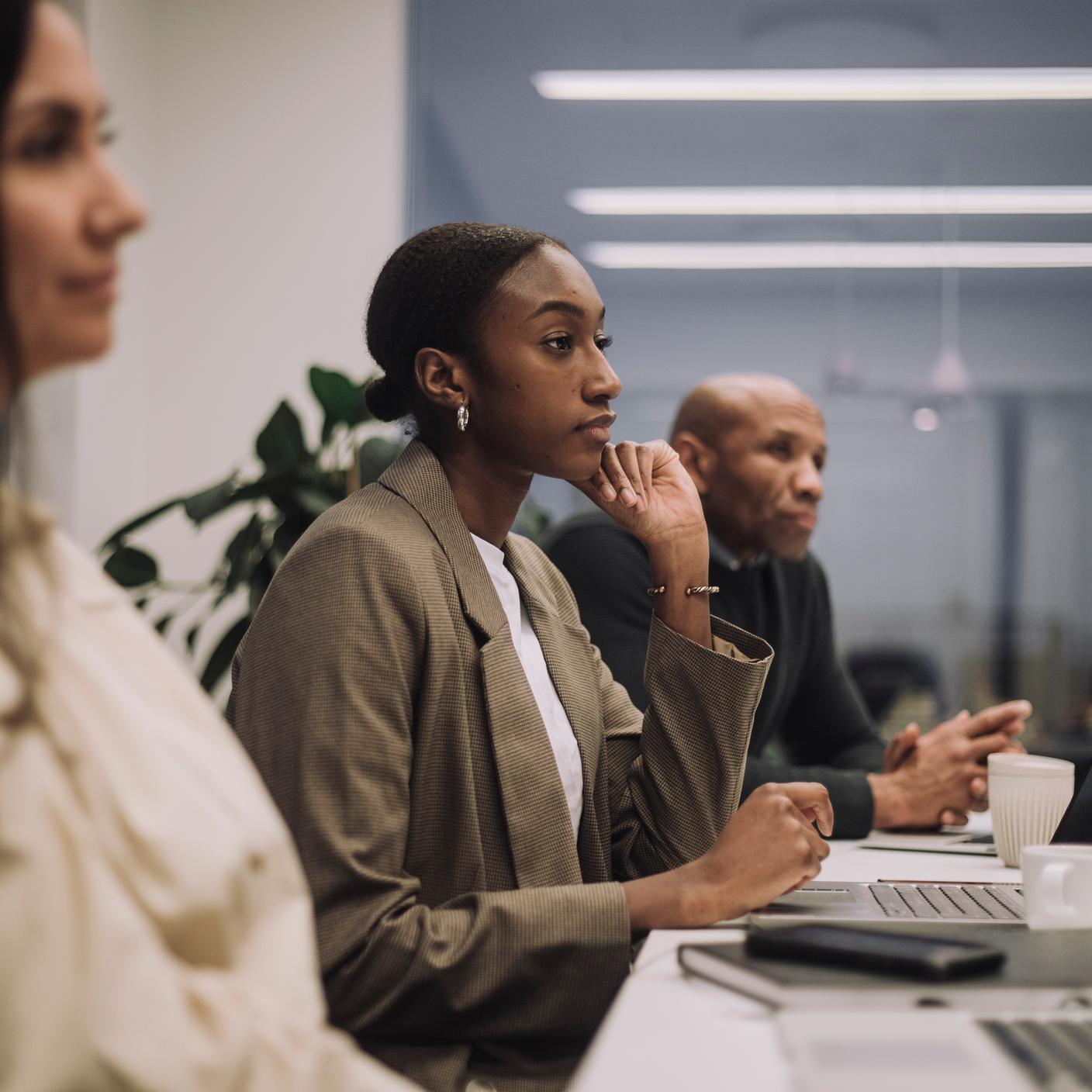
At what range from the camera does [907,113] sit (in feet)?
11.3

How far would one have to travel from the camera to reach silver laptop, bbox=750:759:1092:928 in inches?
42.9

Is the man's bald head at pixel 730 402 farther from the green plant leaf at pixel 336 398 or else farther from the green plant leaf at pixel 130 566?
the green plant leaf at pixel 130 566

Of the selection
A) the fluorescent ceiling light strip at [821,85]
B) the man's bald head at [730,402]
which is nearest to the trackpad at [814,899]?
the man's bald head at [730,402]

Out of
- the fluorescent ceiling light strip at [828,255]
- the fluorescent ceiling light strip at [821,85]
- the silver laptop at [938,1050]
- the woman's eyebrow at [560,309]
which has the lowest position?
the silver laptop at [938,1050]

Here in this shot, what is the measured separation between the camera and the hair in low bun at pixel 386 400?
5.18ft

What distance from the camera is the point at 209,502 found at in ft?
Answer: 8.25

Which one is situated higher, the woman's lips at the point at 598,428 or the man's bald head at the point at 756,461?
the woman's lips at the point at 598,428

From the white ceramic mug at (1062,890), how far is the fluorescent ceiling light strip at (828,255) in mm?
2691

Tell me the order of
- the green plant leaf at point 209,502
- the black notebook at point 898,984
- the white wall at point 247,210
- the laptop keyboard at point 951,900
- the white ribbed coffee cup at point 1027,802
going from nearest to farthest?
1. the black notebook at point 898,984
2. the laptop keyboard at point 951,900
3. the white ribbed coffee cup at point 1027,802
4. the green plant leaf at point 209,502
5. the white wall at point 247,210

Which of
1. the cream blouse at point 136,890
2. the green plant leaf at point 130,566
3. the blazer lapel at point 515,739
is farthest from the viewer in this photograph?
A: the green plant leaf at point 130,566

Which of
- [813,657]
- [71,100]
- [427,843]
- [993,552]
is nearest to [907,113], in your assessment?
[993,552]

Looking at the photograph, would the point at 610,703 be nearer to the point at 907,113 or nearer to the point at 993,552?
the point at 993,552

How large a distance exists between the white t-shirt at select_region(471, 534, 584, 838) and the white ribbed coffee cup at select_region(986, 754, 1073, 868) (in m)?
0.56

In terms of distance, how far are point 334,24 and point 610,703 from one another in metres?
2.53
